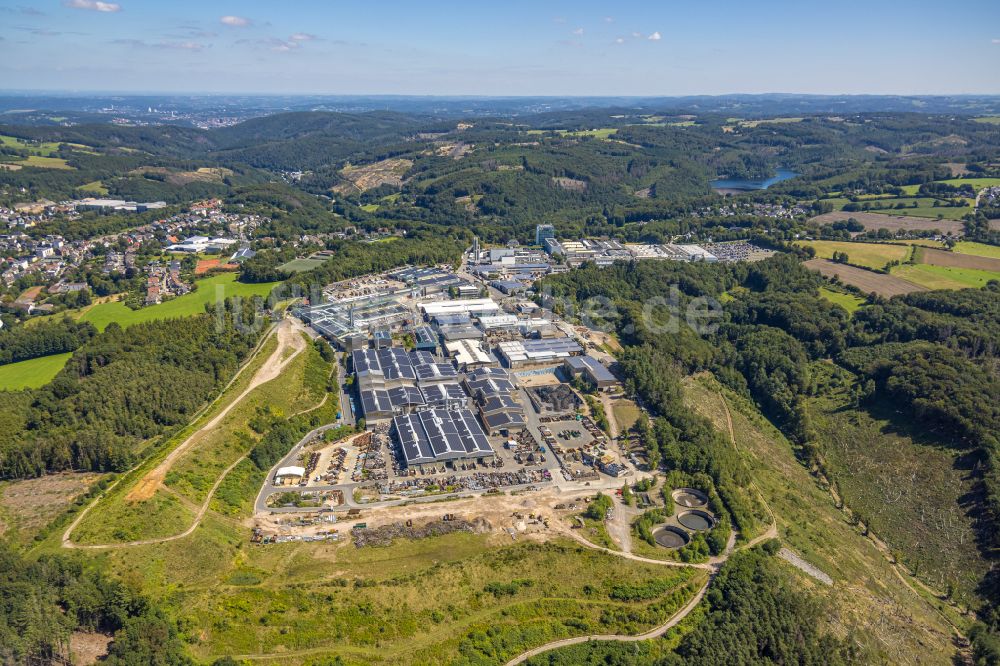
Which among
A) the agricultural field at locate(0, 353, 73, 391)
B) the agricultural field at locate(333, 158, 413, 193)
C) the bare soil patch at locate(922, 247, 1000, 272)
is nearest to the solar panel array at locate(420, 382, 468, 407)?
the agricultural field at locate(0, 353, 73, 391)

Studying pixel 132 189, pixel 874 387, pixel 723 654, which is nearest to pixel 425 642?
pixel 723 654

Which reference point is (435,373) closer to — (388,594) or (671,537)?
(388,594)

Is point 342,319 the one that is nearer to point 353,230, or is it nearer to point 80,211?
point 353,230

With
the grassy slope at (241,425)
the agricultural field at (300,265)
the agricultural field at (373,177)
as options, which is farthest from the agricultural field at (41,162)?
the grassy slope at (241,425)

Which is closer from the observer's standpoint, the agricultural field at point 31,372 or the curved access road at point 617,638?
the curved access road at point 617,638

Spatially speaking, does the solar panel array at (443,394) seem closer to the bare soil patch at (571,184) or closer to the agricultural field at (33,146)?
the bare soil patch at (571,184)

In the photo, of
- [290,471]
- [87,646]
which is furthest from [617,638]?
[87,646]

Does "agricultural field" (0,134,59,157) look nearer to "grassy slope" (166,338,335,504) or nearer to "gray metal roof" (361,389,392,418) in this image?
"grassy slope" (166,338,335,504)
